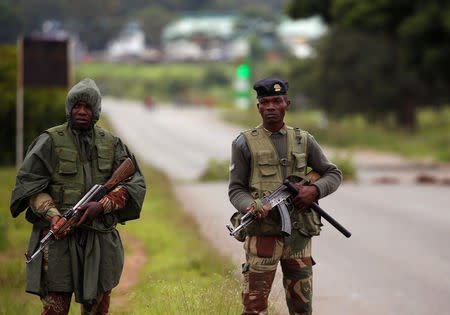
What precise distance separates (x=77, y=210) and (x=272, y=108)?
128 cm

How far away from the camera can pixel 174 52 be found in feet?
517

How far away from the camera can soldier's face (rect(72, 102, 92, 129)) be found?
5.74 m

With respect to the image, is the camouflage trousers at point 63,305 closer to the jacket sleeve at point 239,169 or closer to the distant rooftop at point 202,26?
the jacket sleeve at point 239,169

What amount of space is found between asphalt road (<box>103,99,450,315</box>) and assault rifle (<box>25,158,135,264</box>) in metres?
1.64

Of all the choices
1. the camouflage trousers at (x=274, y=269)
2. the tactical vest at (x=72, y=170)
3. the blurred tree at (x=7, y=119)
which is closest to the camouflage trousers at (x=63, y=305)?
the tactical vest at (x=72, y=170)

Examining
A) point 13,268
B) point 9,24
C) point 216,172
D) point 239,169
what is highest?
point 239,169

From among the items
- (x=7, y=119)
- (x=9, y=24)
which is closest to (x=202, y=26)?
(x=9, y=24)

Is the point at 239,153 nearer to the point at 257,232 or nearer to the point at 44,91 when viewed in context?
the point at 257,232

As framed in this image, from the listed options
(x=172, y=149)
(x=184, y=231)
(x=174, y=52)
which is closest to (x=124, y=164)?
(x=184, y=231)

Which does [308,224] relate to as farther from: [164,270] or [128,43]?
[128,43]

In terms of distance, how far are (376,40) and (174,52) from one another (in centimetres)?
11533

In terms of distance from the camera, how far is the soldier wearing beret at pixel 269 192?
227 inches

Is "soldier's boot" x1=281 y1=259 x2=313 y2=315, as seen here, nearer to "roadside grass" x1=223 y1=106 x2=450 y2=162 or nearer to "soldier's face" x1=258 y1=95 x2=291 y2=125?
"soldier's face" x1=258 y1=95 x2=291 y2=125

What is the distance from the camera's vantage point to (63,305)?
577 centimetres
